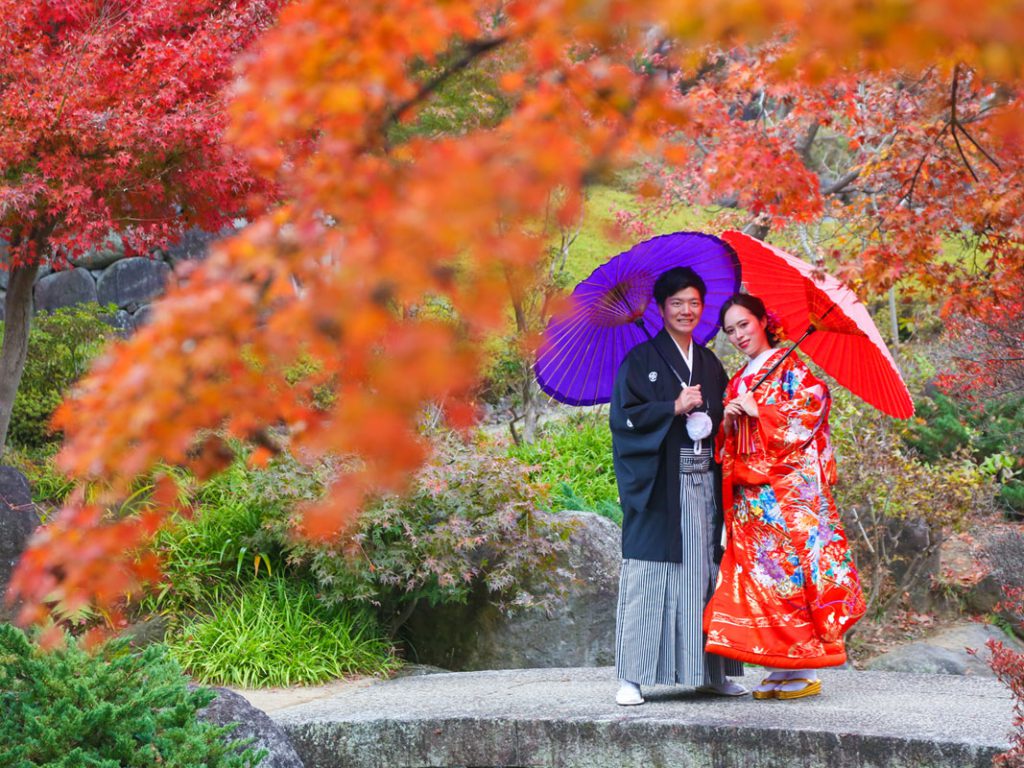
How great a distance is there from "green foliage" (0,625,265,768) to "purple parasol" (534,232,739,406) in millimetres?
1956

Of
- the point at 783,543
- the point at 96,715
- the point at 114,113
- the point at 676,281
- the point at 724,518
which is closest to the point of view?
the point at 96,715

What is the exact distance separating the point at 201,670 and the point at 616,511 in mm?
3376

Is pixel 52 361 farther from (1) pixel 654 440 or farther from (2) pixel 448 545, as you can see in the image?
(1) pixel 654 440

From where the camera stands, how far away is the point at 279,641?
5.77 m

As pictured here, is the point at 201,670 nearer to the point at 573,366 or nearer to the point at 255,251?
the point at 573,366

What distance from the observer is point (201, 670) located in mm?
5629

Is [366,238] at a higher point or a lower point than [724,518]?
higher

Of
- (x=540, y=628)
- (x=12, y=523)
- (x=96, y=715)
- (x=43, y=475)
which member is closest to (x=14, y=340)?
(x=43, y=475)

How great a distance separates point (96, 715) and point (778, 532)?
8.37ft

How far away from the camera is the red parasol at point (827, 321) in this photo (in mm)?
4117

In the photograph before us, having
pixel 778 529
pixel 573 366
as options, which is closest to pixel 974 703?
pixel 778 529

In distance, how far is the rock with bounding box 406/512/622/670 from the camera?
620cm

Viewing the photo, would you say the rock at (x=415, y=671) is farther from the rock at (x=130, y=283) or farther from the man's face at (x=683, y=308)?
the rock at (x=130, y=283)

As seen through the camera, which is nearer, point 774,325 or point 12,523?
point 774,325
